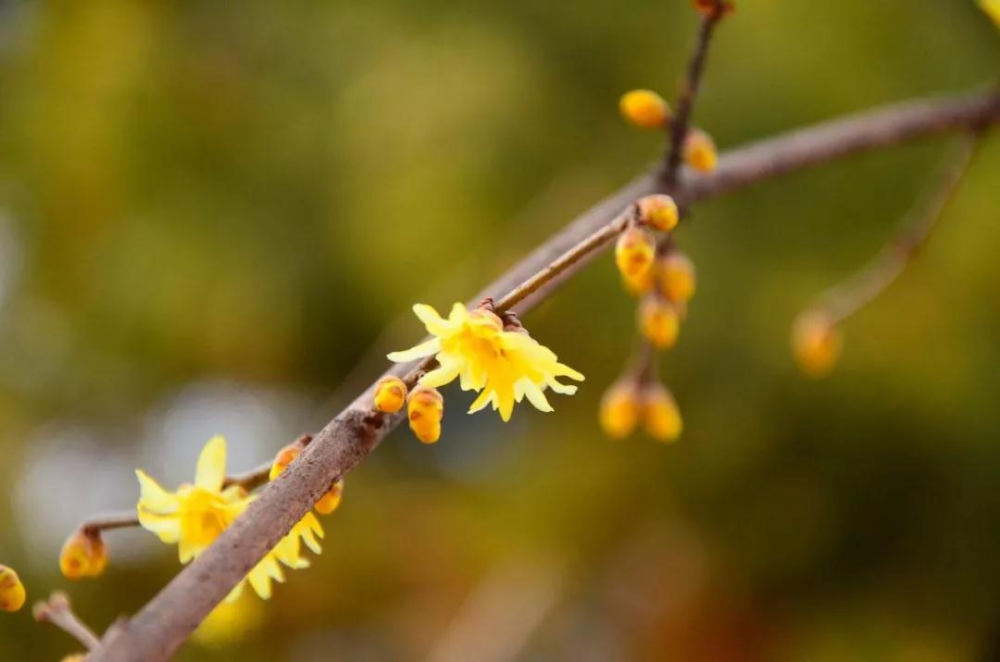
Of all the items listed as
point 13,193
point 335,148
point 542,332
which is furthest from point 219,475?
point 13,193

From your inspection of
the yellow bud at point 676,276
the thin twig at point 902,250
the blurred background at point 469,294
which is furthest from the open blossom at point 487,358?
the blurred background at point 469,294

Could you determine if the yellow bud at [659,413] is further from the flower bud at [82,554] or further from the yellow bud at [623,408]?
the flower bud at [82,554]

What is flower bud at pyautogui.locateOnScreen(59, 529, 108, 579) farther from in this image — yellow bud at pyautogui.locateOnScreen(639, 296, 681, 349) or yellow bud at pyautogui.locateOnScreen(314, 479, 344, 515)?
yellow bud at pyautogui.locateOnScreen(639, 296, 681, 349)

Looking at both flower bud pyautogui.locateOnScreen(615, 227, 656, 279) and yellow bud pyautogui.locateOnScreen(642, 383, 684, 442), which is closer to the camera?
flower bud pyautogui.locateOnScreen(615, 227, 656, 279)

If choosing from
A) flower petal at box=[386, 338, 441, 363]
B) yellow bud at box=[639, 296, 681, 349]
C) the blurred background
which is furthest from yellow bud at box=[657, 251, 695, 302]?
the blurred background

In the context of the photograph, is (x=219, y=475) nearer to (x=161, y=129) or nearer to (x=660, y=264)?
(x=660, y=264)

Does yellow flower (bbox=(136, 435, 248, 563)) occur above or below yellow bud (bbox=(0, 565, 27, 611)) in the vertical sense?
above
